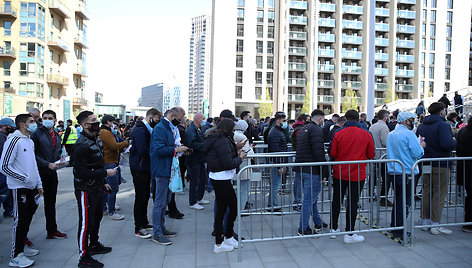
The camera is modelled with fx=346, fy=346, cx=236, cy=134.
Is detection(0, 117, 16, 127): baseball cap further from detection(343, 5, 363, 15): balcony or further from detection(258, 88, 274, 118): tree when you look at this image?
detection(343, 5, 363, 15): balcony

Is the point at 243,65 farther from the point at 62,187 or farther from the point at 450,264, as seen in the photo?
the point at 450,264

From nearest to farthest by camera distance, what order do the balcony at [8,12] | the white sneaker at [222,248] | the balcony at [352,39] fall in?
the white sneaker at [222,248], the balcony at [8,12], the balcony at [352,39]

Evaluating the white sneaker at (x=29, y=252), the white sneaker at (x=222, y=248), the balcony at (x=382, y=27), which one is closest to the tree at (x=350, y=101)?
the balcony at (x=382, y=27)

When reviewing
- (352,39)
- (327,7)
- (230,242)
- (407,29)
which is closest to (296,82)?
(352,39)

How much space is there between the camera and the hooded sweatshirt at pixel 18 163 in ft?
15.9

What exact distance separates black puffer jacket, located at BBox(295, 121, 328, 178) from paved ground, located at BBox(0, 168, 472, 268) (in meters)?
1.24

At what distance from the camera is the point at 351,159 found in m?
5.73

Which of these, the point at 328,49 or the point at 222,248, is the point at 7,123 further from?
the point at 328,49

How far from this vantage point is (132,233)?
6.38m

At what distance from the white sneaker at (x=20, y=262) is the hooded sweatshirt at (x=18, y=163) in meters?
0.95

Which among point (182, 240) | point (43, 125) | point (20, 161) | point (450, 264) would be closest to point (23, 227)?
point (20, 161)

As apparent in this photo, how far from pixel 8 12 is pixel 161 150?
51.4 m

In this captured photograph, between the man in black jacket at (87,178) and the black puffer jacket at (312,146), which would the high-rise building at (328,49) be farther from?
the man in black jacket at (87,178)

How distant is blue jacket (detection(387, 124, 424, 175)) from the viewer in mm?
5742
